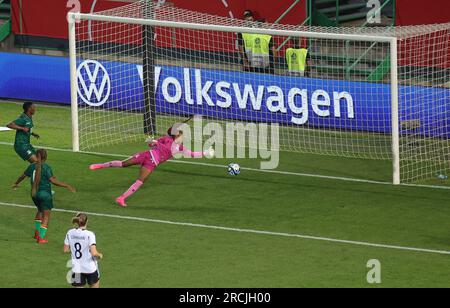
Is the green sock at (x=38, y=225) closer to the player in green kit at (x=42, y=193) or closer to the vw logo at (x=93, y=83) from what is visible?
the player in green kit at (x=42, y=193)

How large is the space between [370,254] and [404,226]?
2.24 metres

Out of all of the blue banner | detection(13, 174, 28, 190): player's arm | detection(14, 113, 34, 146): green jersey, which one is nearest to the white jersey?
detection(13, 174, 28, 190): player's arm

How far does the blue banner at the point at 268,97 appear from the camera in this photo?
3062 cm

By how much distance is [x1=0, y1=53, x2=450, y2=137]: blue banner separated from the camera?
30.6 m

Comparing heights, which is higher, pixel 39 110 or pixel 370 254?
pixel 39 110

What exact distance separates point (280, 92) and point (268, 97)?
1.09 ft

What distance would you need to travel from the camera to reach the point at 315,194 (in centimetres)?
2605

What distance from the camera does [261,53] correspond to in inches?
1324

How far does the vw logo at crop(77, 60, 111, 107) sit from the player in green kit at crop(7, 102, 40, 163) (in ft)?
19.8

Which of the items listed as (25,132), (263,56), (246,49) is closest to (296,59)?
(263,56)

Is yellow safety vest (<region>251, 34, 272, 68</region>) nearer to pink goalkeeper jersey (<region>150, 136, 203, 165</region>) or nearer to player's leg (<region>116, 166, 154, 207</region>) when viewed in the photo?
pink goalkeeper jersey (<region>150, 136, 203, 165</region>)

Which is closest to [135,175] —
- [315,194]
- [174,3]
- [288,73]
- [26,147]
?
[26,147]

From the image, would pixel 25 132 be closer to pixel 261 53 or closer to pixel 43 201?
pixel 43 201
